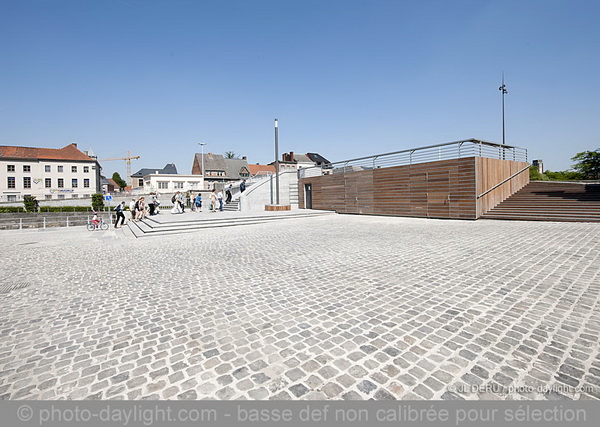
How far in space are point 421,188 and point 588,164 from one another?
114 ft

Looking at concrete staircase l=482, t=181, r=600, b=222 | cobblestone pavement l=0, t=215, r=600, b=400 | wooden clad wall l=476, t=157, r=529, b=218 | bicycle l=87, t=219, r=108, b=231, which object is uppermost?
wooden clad wall l=476, t=157, r=529, b=218

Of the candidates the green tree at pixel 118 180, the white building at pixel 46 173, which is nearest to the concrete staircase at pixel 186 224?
the white building at pixel 46 173

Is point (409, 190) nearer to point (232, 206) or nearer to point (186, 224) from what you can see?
point (186, 224)

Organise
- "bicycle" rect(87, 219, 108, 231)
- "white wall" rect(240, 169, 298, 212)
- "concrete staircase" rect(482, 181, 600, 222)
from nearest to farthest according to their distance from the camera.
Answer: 1. "concrete staircase" rect(482, 181, 600, 222)
2. "bicycle" rect(87, 219, 108, 231)
3. "white wall" rect(240, 169, 298, 212)

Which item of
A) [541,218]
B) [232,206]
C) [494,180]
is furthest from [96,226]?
[541,218]

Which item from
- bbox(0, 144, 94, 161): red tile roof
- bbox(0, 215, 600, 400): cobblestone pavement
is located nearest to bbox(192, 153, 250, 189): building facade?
bbox(0, 144, 94, 161): red tile roof

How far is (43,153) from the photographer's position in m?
56.8

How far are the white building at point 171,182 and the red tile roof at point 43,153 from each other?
15033 millimetres

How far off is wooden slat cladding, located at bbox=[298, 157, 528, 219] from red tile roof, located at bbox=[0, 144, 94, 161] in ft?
205

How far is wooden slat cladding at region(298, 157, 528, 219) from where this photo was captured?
597 inches

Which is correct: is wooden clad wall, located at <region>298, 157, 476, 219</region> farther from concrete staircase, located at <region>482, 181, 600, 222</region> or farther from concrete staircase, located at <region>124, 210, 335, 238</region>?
concrete staircase, located at <region>124, 210, 335, 238</region>

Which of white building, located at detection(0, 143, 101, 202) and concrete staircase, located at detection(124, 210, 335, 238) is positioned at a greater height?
white building, located at detection(0, 143, 101, 202)

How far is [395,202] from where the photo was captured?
18.8 metres
